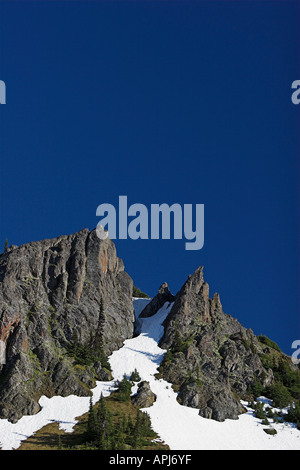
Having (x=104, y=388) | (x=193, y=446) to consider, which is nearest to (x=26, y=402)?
(x=104, y=388)

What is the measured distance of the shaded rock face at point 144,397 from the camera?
76.9 meters

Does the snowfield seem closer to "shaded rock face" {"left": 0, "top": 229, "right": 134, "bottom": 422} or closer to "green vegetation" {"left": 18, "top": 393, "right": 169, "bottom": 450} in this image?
"green vegetation" {"left": 18, "top": 393, "right": 169, "bottom": 450}

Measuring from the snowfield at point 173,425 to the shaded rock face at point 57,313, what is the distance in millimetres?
2076

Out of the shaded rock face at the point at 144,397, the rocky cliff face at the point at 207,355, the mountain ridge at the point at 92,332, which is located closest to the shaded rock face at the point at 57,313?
the mountain ridge at the point at 92,332

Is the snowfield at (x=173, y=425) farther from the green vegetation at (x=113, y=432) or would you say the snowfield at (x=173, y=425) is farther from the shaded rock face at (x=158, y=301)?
the shaded rock face at (x=158, y=301)

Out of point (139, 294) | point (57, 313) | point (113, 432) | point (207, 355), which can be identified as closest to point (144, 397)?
point (113, 432)

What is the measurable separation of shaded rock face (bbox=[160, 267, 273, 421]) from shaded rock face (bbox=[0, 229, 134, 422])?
496 inches

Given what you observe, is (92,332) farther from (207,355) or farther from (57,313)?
(207,355)

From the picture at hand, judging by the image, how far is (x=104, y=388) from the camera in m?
80.7

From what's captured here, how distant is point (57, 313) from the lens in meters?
91.1

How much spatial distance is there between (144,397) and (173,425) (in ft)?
25.0

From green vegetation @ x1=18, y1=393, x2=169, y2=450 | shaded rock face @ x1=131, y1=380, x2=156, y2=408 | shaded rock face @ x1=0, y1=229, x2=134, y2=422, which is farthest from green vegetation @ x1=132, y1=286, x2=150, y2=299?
green vegetation @ x1=18, y1=393, x2=169, y2=450
